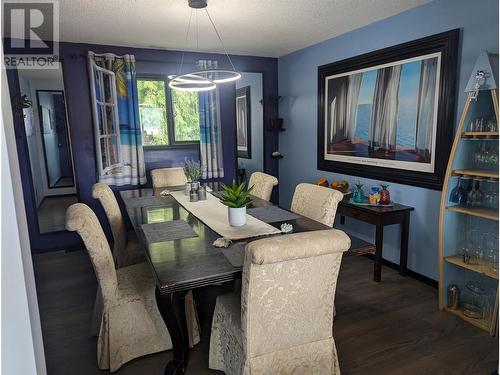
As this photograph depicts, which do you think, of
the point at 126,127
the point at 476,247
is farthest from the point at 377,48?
the point at 126,127

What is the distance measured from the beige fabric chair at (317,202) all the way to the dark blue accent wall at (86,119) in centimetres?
236

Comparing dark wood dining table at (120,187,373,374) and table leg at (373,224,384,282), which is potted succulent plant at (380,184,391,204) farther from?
dark wood dining table at (120,187,373,374)

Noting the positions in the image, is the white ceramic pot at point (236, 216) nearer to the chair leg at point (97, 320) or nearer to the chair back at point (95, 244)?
the chair back at point (95, 244)

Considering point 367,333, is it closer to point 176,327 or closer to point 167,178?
point 176,327

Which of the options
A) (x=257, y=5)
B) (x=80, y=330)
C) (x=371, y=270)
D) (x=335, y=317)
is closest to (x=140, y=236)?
(x=80, y=330)

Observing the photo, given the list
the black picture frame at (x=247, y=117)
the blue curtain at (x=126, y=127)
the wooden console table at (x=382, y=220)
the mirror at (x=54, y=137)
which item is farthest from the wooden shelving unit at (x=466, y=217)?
the mirror at (x=54, y=137)

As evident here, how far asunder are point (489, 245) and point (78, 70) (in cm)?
436

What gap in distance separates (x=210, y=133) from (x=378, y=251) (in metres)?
2.68

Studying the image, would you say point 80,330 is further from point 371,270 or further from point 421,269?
point 421,269

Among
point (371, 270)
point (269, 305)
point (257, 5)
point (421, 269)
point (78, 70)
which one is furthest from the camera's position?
point (78, 70)

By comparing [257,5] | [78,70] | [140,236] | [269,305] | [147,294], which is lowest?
[147,294]

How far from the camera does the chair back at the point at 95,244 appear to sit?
1781 millimetres

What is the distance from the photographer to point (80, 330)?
2445 millimetres

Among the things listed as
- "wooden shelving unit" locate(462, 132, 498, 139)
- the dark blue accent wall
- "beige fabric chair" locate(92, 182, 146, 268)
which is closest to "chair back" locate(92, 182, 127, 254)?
"beige fabric chair" locate(92, 182, 146, 268)
